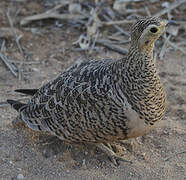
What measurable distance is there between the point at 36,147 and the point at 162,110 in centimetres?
151

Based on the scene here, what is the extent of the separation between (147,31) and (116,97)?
0.69 metres

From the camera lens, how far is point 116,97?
3.84 metres

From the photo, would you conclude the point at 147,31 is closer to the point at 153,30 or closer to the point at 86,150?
the point at 153,30

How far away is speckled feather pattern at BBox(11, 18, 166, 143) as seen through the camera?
12.5ft

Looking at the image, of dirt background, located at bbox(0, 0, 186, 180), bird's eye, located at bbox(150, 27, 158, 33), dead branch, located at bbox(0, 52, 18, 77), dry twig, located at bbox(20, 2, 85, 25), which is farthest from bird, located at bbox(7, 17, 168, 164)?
dry twig, located at bbox(20, 2, 85, 25)

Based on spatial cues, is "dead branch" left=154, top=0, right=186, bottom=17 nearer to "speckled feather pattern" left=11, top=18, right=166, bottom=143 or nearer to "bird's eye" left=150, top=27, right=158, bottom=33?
"speckled feather pattern" left=11, top=18, right=166, bottom=143

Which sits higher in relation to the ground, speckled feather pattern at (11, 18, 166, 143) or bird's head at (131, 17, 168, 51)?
bird's head at (131, 17, 168, 51)

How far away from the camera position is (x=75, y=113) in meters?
4.04

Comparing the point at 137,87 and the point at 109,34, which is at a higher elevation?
the point at 137,87

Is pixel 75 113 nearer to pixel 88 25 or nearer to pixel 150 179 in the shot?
pixel 150 179

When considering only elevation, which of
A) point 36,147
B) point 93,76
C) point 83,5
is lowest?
point 36,147

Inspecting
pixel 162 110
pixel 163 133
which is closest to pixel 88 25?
pixel 163 133

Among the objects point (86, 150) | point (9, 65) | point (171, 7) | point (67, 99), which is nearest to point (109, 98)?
point (67, 99)

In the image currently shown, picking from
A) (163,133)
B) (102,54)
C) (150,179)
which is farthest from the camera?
(102,54)
